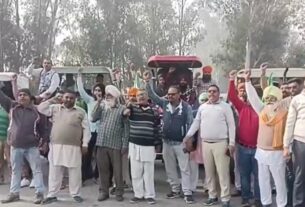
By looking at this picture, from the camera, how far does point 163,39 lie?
32719mm

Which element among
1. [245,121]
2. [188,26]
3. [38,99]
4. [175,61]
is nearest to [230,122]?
[245,121]

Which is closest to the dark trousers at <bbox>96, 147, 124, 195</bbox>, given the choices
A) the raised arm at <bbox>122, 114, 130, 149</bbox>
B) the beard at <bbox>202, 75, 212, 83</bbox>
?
the raised arm at <bbox>122, 114, 130, 149</bbox>

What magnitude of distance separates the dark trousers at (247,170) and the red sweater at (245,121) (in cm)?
13

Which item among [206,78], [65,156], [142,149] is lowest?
[65,156]

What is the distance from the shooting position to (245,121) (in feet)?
26.4

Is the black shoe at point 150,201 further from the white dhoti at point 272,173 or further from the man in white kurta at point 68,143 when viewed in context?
the white dhoti at point 272,173

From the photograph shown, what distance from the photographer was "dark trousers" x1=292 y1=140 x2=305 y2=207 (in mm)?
7078

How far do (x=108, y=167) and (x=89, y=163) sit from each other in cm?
144

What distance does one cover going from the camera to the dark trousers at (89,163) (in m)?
9.73

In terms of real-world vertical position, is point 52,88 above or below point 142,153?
above

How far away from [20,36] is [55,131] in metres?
21.8

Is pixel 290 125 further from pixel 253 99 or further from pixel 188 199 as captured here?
pixel 188 199

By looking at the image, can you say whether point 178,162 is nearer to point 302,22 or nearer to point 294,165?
point 294,165

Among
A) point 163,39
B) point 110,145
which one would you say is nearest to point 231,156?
point 110,145
